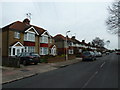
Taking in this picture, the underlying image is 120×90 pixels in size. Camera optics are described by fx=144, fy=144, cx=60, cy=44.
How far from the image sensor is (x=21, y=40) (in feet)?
90.5

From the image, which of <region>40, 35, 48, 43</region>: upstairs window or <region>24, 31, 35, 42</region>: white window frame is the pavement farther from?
<region>40, 35, 48, 43</region>: upstairs window

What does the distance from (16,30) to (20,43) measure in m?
2.54

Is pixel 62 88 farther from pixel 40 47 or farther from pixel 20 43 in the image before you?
pixel 40 47

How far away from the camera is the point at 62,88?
6.82 meters

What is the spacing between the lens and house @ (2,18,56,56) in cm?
2538

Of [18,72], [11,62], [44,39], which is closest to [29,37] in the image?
[44,39]

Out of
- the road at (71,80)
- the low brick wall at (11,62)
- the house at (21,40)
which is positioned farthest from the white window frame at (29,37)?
the road at (71,80)

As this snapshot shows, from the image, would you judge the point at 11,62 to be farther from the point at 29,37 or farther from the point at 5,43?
the point at 29,37

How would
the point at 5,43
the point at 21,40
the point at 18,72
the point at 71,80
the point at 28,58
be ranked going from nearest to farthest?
the point at 71,80 → the point at 18,72 → the point at 28,58 → the point at 5,43 → the point at 21,40

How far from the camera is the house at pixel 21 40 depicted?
25.4 m

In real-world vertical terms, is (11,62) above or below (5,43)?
below

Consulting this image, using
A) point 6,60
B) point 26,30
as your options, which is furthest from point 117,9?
point 6,60

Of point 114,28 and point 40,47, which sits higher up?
point 114,28

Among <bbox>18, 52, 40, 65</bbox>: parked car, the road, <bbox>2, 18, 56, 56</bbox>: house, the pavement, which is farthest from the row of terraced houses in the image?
the road
